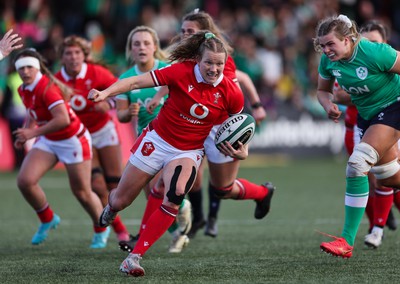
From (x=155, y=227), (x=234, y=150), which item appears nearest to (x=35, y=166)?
(x=155, y=227)

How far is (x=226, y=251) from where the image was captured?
762 centimetres

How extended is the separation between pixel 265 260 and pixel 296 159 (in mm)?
11354

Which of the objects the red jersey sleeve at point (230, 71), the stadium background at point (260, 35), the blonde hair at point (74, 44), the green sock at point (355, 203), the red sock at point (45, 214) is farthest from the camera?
the stadium background at point (260, 35)

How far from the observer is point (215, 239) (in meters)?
8.66

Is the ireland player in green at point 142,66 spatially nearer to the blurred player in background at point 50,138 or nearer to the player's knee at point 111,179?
the blurred player in background at point 50,138

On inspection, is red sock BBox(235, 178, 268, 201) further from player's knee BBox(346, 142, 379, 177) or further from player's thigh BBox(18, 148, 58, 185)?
player's thigh BBox(18, 148, 58, 185)

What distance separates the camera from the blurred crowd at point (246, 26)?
18000 millimetres

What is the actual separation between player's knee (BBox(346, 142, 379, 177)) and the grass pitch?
0.75m

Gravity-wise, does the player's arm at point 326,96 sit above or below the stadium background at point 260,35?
above

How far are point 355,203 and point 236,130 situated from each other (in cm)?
120

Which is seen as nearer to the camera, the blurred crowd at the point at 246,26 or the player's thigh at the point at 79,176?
the player's thigh at the point at 79,176

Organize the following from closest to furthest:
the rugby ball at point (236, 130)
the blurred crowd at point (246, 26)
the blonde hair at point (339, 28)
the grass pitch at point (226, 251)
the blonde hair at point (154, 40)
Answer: the grass pitch at point (226, 251)
the rugby ball at point (236, 130)
the blonde hair at point (339, 28)
the blonde hair at point (154, 40)
the blurred crowd at point (246, 26)

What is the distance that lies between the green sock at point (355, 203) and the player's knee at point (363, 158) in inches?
4.2

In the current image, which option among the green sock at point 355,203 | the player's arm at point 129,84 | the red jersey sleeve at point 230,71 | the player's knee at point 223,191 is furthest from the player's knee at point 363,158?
the player's arm at point 129,84
